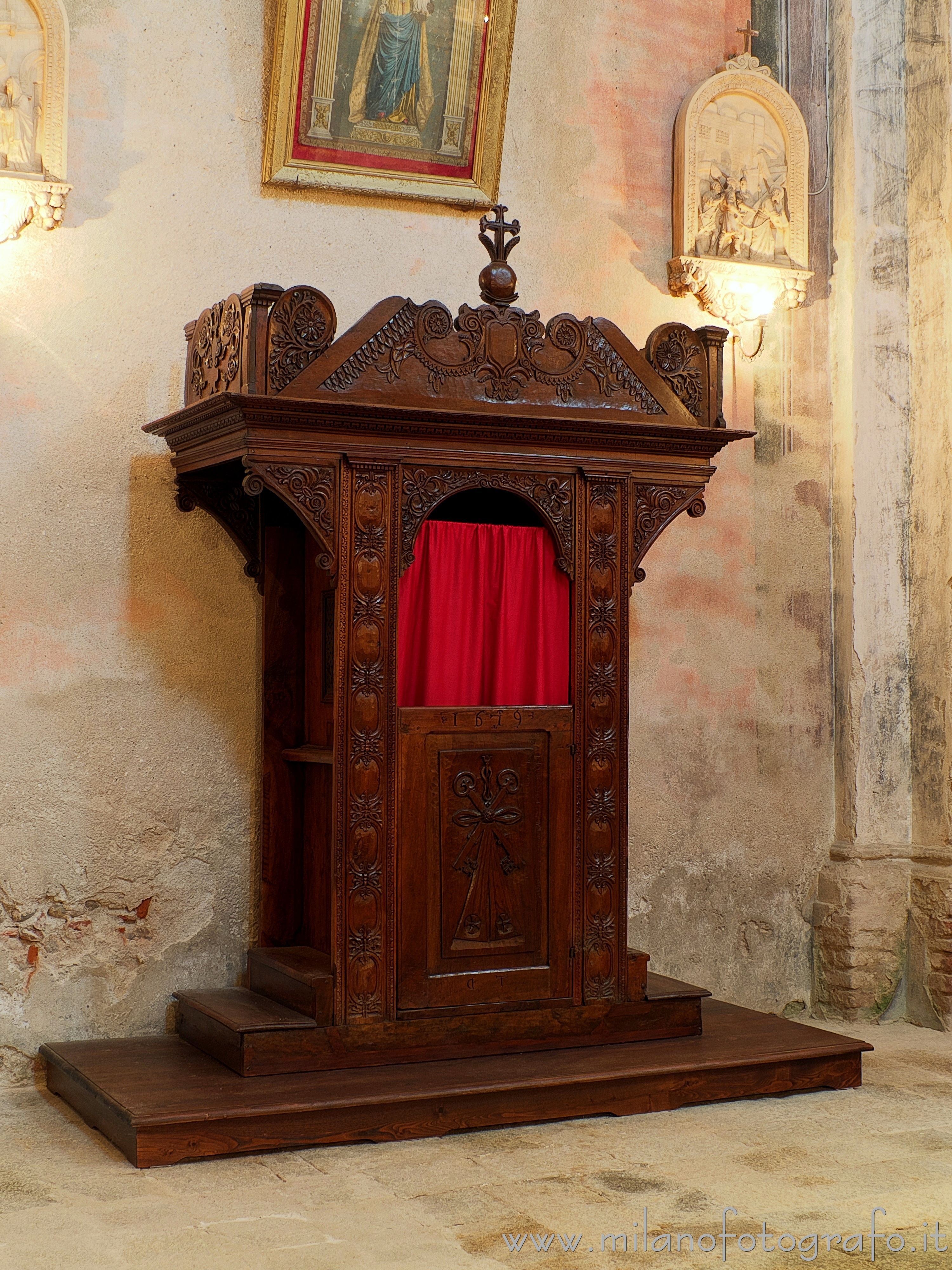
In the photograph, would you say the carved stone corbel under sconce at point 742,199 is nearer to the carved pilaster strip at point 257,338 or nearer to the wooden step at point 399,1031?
the carved pilaster strip at point 257,338

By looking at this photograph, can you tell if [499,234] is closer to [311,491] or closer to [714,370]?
[714,370]

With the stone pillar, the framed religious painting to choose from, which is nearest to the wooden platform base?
the stone pillar

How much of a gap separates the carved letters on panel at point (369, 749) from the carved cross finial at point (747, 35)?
3.14m

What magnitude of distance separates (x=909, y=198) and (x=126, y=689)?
4.28m

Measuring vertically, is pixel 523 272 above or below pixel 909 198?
below

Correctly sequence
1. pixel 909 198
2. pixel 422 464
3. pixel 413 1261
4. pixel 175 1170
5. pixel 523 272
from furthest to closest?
pixel 909 198 < pixel 523 272 < pixel 422 464 < pixel 175 1170 < pixel 413 1261

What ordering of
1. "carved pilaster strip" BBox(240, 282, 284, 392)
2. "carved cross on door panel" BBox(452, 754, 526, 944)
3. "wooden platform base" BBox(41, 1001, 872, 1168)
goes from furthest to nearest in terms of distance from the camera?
"carved cross on door panel" BBox(452, 754, 526, 944) < "carved pilaster strip" BBox(240, 282, 284, 392) < "wooden platform base" BBox(41, 1001, 872, 1168)

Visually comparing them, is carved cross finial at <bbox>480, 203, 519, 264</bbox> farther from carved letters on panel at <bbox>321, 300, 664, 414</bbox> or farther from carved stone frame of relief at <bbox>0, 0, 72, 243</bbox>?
carved stone frame of relief at <bbox>0, 0, 72, 243</bbox>

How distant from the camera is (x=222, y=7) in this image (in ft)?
18.4

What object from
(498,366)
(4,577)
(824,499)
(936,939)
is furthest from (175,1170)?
(824,499)

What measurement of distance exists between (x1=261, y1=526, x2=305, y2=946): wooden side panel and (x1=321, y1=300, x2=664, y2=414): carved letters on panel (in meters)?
1.01

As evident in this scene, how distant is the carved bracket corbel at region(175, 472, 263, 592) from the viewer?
550cm

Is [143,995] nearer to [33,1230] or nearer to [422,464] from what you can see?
[33,1230]

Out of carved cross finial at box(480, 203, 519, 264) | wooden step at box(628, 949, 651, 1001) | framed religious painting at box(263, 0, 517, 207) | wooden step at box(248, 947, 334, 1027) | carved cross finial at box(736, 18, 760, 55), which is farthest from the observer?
carved cross finial at box(736, 18, 760, 55)
